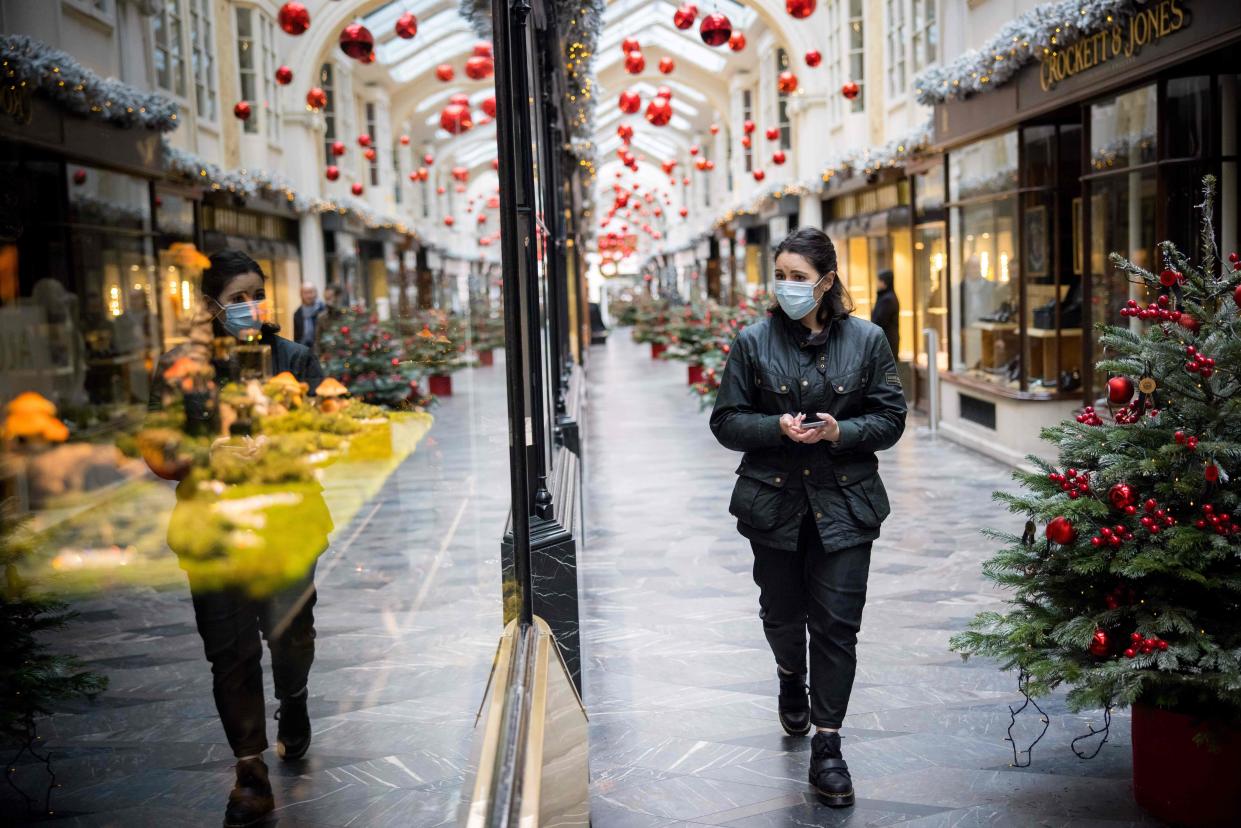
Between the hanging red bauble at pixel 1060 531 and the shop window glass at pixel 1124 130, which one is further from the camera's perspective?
the shop window glass at pixel 1124 130

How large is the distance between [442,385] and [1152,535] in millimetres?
4419

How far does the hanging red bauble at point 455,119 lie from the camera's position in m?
5.34

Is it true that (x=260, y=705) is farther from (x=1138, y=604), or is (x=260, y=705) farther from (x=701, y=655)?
(x=701, y=655)

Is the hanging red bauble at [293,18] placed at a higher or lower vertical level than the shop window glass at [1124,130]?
lower

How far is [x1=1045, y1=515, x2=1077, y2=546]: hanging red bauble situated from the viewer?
10.7 feet

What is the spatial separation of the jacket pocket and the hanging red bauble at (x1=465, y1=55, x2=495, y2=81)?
6.99 ft

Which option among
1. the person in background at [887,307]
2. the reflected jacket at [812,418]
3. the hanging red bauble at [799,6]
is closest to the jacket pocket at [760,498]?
the reflected jacket at [812,418]

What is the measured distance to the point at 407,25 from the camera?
4551 mm

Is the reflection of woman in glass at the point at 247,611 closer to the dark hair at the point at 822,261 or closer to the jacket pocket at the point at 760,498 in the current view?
the jacket pocket at the point at 760,498

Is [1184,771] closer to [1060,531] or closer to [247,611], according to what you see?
[1060,531]

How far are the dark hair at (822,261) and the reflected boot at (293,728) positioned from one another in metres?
1.97

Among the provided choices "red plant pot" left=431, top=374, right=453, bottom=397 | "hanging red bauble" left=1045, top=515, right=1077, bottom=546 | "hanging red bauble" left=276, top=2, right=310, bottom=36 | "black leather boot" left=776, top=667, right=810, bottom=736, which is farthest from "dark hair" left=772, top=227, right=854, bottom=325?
"red plant pot" left=431, top=374, right=453, bottom=397

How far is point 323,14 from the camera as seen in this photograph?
2977mm

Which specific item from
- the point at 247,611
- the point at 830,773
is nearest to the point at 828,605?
the point at 830,773
